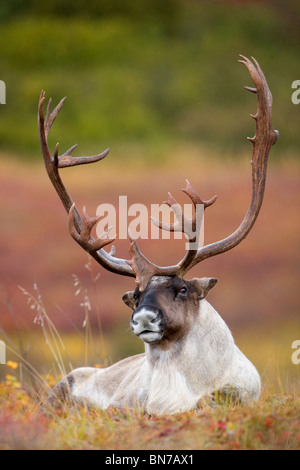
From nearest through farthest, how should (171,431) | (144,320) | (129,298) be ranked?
1. (171,431)
2. (144,320)
3. (129,298)

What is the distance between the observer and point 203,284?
8.25m

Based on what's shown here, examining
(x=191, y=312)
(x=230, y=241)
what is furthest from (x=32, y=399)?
(x=230, y=241)

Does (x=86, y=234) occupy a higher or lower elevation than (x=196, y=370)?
higher

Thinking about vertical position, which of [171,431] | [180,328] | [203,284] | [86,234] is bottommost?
[171,431]

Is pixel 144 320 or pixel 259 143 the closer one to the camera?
pixel 144 320

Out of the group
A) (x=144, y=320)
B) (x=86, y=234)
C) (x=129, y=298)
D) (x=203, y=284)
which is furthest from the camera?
(x=129, y=298)

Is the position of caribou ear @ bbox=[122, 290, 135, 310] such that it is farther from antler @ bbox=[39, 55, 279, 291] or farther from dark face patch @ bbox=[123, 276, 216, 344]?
antler @ bbox=[39, 55, 279, 291]

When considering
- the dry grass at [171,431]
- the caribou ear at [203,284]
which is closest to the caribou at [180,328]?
the caribou ear at [203,284]

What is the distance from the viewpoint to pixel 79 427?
709 cm

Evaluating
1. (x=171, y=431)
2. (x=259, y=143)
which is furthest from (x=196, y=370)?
(x=259, y=143)

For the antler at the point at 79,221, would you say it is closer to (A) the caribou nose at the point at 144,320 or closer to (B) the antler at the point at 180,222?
(B) the antler at the point at 180,222

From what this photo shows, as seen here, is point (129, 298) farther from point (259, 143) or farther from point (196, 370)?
point (259, 143)

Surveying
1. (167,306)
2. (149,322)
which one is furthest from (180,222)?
(149,322)
